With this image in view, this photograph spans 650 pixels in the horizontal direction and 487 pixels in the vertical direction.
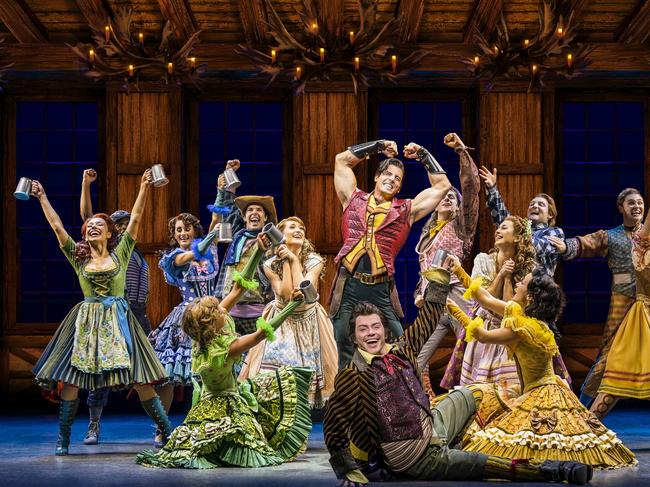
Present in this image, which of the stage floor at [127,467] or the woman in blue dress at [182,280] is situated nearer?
the stage floor at [127,467]

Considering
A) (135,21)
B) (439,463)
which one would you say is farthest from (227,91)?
(439,463)

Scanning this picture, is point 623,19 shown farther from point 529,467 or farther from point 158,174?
point 529,467

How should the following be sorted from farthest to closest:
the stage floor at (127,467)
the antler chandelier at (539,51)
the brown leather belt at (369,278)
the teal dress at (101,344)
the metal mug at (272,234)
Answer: the antler chandelier at (539,51)
the brown leather belt at (369,278)
the teal dress at (101,344)
the metal mug at (272,234)
the stage floor at (127,467)

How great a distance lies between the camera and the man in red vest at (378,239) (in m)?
7.84

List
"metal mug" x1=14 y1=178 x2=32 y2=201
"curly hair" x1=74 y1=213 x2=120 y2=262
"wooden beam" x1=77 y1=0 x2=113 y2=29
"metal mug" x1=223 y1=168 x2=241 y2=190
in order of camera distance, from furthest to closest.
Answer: "wooden beam" x1=77 y1=0 x2=113 y2=29, "metal mug" x1=223 y1=168 x2=241 y2=190, "curly hair" x1=74 y1=213 x2=120 y2=262, "metal mug" x1=14 y1=178 x2=32 y2=201

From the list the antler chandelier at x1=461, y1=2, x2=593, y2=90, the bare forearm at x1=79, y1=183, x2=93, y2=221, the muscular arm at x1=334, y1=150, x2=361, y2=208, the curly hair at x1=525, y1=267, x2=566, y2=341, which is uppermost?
the antler chandelier at x1=461, y1=2, x2=593, y2=90

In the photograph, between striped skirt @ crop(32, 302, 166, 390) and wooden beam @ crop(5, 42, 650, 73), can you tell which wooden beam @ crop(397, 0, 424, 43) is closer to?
wooden beam @ crop(5, 42, 650, 73)

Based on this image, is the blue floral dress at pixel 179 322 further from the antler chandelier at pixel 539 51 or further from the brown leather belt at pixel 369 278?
the antler chandelier at pixel 539 51

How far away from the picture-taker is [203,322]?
6.68 metres

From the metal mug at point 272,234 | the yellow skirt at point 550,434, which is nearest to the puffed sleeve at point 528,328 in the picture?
the yellow skirt at point 550,434

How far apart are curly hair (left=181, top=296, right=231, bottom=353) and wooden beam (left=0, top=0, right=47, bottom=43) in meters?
4.62

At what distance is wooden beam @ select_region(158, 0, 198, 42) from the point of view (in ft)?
33.3

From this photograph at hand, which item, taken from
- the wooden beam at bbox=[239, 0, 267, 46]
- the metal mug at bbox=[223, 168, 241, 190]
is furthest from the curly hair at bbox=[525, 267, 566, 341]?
the wooden beam at bbox=[239, 0, 267, 46]

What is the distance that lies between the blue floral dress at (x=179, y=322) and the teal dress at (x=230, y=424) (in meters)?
1.68
